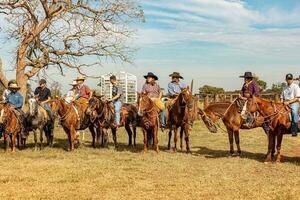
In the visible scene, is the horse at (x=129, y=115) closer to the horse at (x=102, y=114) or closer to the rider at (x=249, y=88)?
the horse at (x=102, y=114)

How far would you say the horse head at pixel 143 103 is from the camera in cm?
1283

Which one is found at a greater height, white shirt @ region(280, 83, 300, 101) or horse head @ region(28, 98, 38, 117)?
white shirt @ region(280, 83, 300, 101)

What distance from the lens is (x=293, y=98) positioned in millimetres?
11180

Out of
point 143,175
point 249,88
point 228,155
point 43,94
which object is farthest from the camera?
point 43,94

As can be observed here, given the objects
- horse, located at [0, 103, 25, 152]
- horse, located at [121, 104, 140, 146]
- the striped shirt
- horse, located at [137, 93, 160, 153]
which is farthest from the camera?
horse, located at [121, 104, 140, 146]

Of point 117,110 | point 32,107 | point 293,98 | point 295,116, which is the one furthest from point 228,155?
point 32,107

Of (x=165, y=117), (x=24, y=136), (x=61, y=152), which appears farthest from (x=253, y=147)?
(x=24, y=136)

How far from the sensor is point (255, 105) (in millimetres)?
11383

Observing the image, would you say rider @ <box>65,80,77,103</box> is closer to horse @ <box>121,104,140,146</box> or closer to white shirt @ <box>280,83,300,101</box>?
horse @ <box>121,104,140,146</box>

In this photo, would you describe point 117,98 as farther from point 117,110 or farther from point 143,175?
point 143,175

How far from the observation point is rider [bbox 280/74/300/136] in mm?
11094

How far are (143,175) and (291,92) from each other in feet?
15.9

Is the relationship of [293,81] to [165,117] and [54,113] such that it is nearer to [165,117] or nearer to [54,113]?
[165,117]

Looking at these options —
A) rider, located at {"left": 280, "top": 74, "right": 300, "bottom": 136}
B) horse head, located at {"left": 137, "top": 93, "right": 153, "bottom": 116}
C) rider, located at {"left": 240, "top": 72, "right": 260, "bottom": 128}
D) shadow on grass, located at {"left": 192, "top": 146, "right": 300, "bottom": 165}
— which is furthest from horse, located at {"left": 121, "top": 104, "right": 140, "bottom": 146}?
rider, located at {"left": 280, "top": 74, "right": 300, "bottom": 136}
